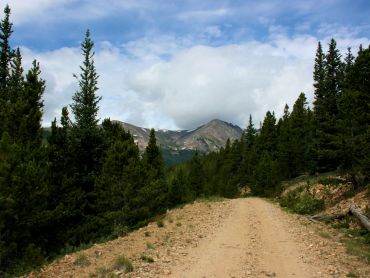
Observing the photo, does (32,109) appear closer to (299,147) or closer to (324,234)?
(324,234)

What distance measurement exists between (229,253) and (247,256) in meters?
0.81

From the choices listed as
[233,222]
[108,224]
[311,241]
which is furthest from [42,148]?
[311,241]

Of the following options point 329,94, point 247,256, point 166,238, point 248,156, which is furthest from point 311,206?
point 248,156

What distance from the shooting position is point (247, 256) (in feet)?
43.5

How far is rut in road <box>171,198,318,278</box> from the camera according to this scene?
1124 cm

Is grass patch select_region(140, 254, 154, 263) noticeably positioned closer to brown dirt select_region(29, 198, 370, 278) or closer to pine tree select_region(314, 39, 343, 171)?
brown dirt select_region(29, 198, 370, 278)

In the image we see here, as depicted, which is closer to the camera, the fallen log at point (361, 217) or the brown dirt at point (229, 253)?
the brown dirt at point (229, 253)

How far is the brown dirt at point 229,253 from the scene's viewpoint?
37.8ft

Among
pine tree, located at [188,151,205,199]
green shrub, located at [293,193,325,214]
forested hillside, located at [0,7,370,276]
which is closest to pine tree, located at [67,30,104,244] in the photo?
forested hillside, located at [0,7,370,276]

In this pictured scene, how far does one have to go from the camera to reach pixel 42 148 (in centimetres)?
2228

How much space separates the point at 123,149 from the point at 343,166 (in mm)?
15731

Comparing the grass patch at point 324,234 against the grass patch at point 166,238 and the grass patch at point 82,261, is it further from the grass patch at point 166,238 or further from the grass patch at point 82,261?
the grass patch at point 82,261

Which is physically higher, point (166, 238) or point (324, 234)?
point (324, 234)

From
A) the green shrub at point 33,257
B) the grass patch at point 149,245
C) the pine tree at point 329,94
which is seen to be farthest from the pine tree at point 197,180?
the green shrub at point 33,257
